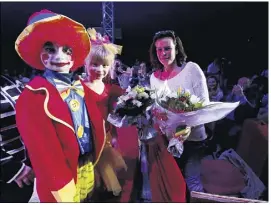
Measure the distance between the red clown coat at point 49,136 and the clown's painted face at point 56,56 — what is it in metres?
0.13

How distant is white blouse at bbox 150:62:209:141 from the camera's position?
3354 millimetres

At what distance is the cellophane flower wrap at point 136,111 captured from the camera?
331 cm

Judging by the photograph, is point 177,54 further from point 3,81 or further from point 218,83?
point 3,81

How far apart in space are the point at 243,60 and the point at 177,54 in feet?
1.57

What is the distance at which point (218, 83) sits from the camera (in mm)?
3348

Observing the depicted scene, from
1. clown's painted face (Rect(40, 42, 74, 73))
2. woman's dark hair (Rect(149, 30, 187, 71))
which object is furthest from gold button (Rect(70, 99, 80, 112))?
woman's dark hair (Rect(149, 30, 187, 71))

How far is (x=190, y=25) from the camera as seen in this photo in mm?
3326

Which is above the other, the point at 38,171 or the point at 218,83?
the point at 218,83

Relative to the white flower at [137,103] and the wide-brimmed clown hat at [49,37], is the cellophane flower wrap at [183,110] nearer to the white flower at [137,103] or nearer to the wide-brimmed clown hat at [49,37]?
the white flower at [137,103]

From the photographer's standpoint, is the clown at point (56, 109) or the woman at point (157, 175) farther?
the woman at point (157, 175)

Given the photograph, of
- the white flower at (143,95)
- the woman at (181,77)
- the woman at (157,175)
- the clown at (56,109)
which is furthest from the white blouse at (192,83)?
the clown at (56,109)

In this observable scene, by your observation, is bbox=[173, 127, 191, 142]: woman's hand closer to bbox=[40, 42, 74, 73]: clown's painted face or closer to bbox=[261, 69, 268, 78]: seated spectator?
bbox=[261, 69, 268, 78]: seated spectator

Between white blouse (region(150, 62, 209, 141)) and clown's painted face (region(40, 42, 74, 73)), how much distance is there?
25.1 inches

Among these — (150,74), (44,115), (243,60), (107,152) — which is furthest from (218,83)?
(44,115)
